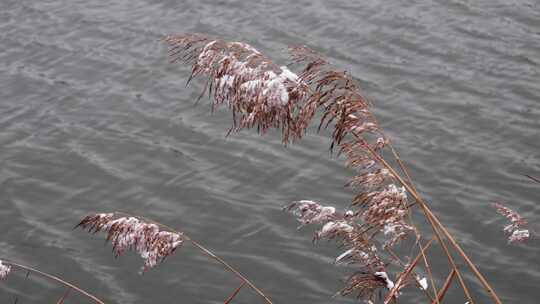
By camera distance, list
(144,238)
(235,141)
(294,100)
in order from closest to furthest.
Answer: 1. (294,100)
2. (144,238)
3. (235,141)

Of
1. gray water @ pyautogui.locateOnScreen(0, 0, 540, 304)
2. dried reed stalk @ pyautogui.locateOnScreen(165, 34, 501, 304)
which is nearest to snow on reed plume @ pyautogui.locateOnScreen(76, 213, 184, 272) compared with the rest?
dried reed stalk @ pyautogui.locateOnScreen(165, 34, 501, 304)

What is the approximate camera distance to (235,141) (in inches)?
411

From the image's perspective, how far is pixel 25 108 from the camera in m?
11.7

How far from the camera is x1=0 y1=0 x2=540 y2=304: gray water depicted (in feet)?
26.7

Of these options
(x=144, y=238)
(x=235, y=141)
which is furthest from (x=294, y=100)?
(x=235, y=141)

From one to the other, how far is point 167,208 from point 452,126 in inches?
141

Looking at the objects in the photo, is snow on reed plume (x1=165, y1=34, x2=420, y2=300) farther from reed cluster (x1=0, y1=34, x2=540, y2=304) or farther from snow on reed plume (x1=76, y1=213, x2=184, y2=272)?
snow on reed plume (x1=76, y1=213, x2=184, y2=272)

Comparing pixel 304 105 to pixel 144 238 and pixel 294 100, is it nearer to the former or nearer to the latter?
pixel 294 100

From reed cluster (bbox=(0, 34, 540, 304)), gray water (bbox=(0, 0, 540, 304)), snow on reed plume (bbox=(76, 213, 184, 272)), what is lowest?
gray water (bbox=(0, 0, 540, 304))

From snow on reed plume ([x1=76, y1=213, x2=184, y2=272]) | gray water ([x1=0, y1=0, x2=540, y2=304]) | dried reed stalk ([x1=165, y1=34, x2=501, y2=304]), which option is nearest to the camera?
dried reed stalk ([x1=165, y1=34, x2=501, y2=304])

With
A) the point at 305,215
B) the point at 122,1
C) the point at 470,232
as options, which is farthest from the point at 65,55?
the point at 305,215

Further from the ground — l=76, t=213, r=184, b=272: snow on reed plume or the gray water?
l=76, t=213, r=184, b=272: snow on reed plume

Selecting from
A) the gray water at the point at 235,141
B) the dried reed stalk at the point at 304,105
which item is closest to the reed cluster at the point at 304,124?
the dried reed stalk at the point at 304,105

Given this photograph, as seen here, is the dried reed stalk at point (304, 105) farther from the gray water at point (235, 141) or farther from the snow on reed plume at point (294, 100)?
the gray water at point (235, 141)
